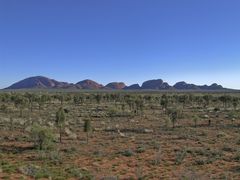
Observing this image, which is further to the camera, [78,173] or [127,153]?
[127,153]

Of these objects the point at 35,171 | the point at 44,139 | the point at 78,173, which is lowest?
A: the point at 78,173

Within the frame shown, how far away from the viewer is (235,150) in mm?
39062

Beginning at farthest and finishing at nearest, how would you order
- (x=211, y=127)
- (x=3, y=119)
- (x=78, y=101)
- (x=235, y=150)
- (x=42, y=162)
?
(x=78, y=101), (x=3, y=119), (x=211, y=127), (x=235, y=150), (x=42, y=162)

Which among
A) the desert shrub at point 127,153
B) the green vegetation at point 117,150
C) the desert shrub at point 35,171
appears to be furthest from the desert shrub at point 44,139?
the desert shrub at point 35,171

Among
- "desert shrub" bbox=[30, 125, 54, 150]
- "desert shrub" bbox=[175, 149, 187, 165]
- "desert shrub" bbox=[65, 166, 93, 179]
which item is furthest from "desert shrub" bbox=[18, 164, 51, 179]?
"desert shrub" bbox=[175, 149, 187, 165]

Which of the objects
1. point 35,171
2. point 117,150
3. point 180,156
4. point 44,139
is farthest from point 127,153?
point 35,171

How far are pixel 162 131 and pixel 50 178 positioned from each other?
28.4m

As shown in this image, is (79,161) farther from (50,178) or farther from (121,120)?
(121,120)

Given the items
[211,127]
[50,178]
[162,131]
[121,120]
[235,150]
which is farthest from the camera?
[121,120]

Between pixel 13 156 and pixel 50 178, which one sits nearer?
pixel 50 178

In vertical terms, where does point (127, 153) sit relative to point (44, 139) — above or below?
below

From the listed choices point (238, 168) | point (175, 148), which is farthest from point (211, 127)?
point (238, 168)

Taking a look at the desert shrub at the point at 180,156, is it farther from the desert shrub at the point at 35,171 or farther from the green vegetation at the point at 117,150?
the desert shrub at the point at 35,171

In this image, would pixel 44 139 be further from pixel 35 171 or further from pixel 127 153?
pixel 35 171
